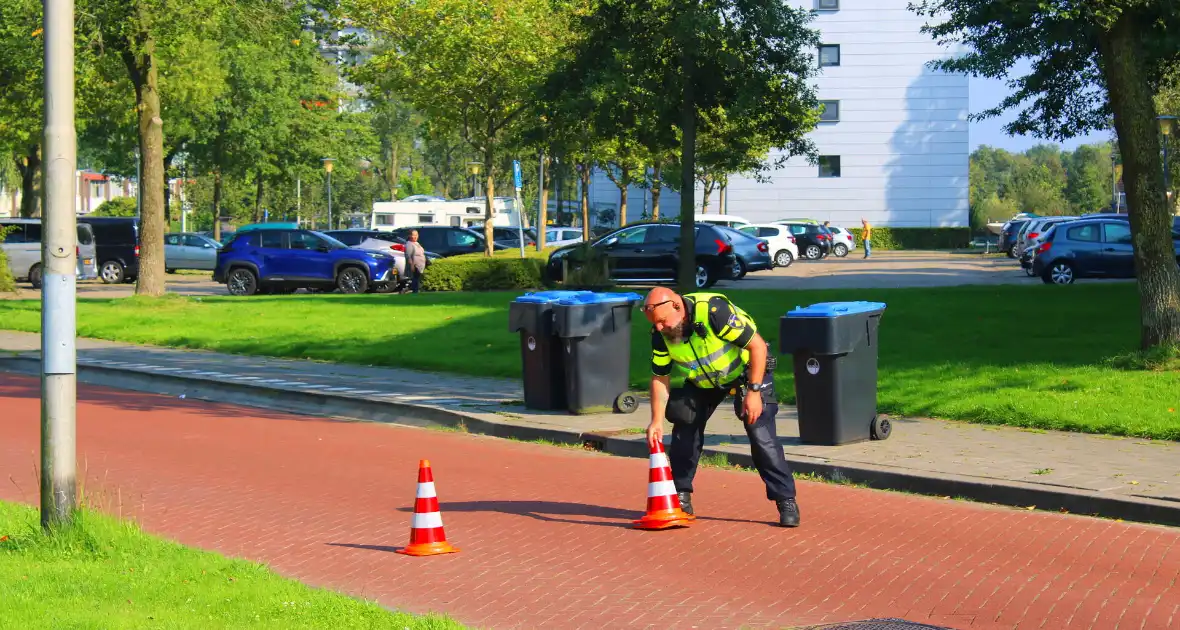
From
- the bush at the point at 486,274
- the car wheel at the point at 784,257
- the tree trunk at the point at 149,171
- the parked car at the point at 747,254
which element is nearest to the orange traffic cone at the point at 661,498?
the tree trunk at the point at 149,171

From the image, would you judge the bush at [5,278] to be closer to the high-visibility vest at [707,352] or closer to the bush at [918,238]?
the high-visibility vest at [707,352]

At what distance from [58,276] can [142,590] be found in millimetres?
1858

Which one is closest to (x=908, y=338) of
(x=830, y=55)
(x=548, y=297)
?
(x=548, y=297)

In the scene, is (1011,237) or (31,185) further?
(31,185)

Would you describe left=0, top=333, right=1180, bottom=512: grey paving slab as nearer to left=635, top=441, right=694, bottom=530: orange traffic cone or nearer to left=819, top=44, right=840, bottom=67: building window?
left=635, top=441, right=694, bottom=530: orange traffic cone

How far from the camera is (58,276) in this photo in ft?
22.1

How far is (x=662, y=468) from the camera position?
25.3 feet

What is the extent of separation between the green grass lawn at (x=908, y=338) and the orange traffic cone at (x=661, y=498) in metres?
5.01

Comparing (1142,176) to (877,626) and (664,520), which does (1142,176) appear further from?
(877,626)

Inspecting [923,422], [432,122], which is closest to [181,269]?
[432,122]

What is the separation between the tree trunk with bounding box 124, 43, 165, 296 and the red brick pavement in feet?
46.8

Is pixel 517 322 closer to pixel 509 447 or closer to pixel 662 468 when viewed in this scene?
pixel 509 447

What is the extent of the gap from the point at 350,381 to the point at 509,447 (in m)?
4.83

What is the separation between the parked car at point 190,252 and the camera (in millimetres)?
44469
